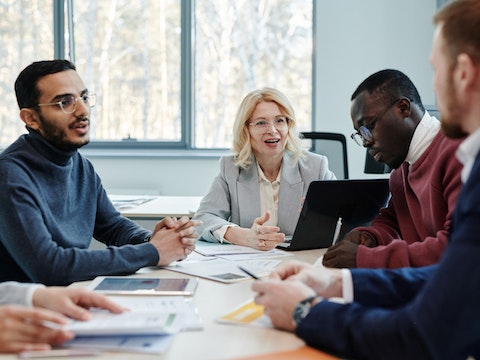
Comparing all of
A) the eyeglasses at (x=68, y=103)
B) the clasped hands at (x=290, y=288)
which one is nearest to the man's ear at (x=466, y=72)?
the clasped hands at (x=290, y=288)

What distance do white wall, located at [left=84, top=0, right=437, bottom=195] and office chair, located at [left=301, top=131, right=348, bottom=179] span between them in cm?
149

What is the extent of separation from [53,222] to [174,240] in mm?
402

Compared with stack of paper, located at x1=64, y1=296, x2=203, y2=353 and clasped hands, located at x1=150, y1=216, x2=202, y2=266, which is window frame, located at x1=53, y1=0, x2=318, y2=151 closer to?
clasped hands, located at x1=150, y1=216, x2=202, y2=266

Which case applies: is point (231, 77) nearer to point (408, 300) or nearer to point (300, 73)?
point (300, 73)

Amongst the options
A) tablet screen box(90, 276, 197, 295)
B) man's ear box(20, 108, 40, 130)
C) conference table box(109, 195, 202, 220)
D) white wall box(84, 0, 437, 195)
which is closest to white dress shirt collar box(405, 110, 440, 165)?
tablet screen box(90, 276, 197, 295)

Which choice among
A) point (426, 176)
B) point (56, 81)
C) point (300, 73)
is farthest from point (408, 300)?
point (300, 73)

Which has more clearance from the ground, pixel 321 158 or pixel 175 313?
pixel 321 158

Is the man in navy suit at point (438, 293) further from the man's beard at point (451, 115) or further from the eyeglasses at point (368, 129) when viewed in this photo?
the eyeglasses at point (368, 129)

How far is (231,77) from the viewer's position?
5.54 metres

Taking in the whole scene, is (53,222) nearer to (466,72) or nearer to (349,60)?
(466,72)

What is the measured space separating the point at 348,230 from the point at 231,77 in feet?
11.1

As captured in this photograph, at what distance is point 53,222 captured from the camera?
2.02m

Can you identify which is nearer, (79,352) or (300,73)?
(79,352)

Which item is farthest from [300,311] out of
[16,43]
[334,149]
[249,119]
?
[16,43]
